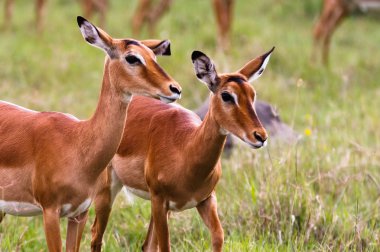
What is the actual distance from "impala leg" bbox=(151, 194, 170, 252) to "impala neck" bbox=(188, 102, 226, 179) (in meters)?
0.23

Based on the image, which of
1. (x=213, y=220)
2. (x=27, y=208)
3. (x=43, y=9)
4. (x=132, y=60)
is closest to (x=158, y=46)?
(x=132, y=60)

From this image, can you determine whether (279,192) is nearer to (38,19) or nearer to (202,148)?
(202,148)

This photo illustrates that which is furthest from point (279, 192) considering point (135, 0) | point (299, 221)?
point (135, 0)

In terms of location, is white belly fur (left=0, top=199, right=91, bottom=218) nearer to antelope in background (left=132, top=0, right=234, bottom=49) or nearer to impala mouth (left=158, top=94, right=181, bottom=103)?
impala mouth (left=158, top=94, right=181, bottom=103)

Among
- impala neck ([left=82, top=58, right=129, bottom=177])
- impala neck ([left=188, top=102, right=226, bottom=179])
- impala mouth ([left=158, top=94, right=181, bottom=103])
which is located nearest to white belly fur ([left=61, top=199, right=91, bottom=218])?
impala neck ([left=82, top=58, right=129, bottom=177])

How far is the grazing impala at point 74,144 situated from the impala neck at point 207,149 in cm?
39

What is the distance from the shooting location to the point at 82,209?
13.0ft

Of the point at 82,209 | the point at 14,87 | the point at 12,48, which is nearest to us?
the point at 82,209

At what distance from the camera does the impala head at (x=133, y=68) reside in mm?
3684

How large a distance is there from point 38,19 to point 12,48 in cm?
145

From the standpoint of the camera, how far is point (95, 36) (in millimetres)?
3809

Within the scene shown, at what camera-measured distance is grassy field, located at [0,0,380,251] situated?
5.04 meters

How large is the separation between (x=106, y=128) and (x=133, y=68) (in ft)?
1.03

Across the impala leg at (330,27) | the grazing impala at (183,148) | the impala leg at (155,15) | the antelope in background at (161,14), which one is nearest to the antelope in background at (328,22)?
the impala leg at (330,27)
